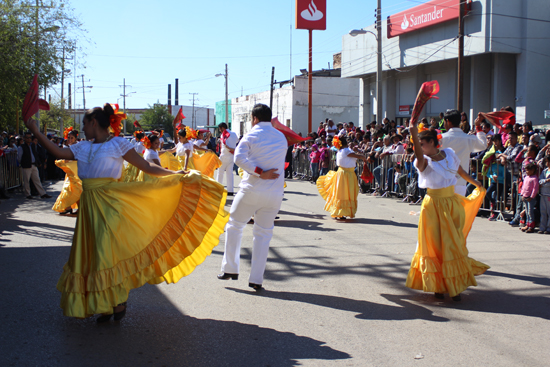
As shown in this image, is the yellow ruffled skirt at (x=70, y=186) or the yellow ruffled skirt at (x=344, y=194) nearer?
the yellow ruffled skirt at (x=344, y=194)

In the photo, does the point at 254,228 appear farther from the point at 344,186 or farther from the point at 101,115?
the point at 344,186

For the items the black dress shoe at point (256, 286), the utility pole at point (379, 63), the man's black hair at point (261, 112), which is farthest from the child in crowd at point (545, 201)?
the utility pole at point (379, 63)

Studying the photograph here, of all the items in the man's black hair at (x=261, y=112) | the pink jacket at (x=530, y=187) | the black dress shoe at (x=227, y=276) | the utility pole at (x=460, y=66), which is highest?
the utility pole at (x=460, y=66)

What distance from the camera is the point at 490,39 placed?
22172mm

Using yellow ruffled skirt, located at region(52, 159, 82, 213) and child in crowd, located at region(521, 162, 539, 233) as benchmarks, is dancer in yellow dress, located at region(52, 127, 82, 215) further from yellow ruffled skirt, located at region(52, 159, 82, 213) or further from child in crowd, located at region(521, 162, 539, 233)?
child in crowd, located at region(521, 162, 539, 233)

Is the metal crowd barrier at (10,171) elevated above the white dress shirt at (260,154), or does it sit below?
below

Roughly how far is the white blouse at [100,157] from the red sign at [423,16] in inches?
900

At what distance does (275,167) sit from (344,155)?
17.6 feet

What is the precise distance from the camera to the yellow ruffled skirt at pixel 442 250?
17.2 feet

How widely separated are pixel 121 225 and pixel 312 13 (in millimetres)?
34934

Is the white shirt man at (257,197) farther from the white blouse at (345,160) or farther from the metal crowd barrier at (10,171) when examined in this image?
the metal crowd barrier at (10,171)

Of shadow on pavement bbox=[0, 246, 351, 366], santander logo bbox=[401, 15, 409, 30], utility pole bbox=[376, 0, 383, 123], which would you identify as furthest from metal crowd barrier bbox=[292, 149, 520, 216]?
santander logo bbox=[401, 15, 409, 30]

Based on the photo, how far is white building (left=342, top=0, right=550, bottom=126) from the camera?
22.2 m

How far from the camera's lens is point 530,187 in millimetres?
9344
